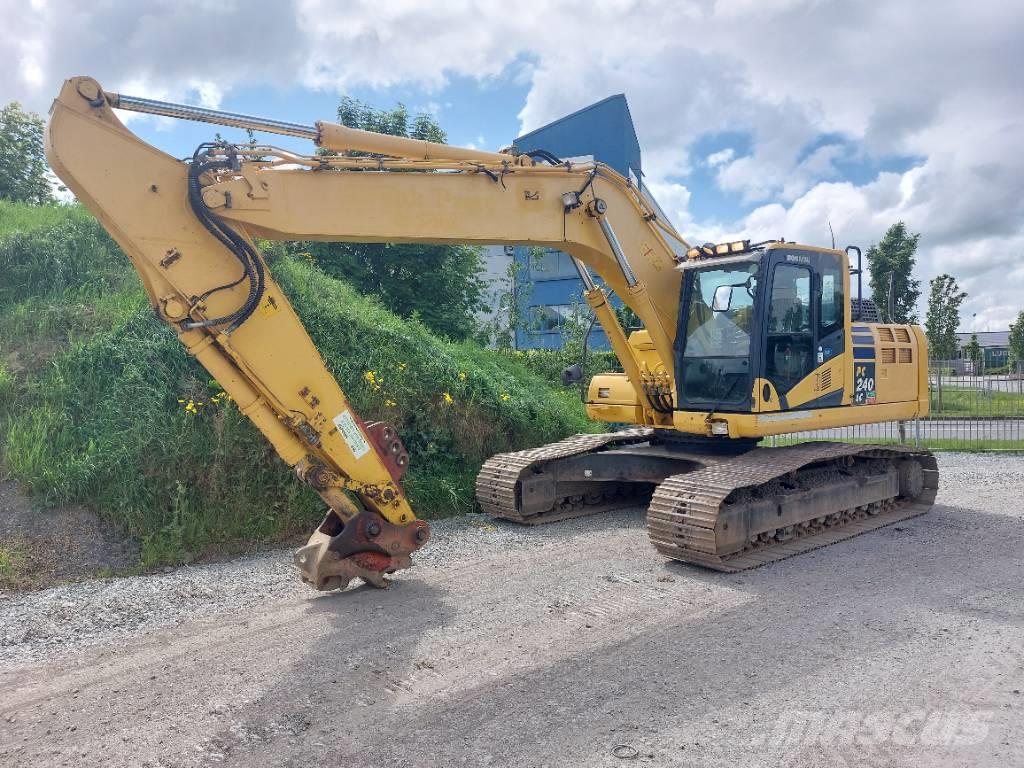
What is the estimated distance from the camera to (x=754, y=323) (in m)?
6.81

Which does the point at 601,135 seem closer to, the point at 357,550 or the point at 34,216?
the point at 34,216

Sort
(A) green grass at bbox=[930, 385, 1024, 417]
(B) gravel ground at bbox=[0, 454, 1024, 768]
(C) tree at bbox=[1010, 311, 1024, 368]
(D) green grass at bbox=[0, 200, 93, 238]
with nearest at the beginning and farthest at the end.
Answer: (B) gravel ground at bbox=[0, 454, 1024, 768] < (D) green grass at bbox=[0, 200, 93, 238] < (A) green grass at bbox=[930, 385, 1024, 417] < (C) tree at bbox=[1010, 311, 1024, 368]

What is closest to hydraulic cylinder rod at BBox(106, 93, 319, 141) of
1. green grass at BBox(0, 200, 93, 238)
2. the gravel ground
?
the gravel ground

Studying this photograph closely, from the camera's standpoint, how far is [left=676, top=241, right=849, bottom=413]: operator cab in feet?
22.4

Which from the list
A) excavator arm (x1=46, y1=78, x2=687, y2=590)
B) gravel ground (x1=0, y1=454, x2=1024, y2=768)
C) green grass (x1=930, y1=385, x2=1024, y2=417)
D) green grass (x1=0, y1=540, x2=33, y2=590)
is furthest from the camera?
green grass (x1=930, y1=385, x2=1024, y2=417)

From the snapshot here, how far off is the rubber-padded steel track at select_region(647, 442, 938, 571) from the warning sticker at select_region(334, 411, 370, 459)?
247cm

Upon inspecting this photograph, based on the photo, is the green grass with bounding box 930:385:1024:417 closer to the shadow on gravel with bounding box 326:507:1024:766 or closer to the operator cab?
the operator cab

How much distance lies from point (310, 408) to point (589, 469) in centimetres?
373

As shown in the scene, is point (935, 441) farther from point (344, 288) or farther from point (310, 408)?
point (310, 408)

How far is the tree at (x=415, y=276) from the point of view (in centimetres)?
1341

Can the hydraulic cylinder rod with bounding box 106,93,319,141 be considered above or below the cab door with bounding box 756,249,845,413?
above

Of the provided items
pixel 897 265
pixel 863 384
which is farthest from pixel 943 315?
pixel 863 384

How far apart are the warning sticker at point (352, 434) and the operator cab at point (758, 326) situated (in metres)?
3.46

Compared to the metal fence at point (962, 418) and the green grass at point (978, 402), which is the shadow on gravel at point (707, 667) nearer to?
the metal fence at point (962, 418)
